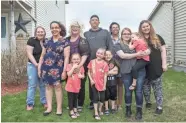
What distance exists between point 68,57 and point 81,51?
0.27 metres

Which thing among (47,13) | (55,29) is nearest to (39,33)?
(55,29)

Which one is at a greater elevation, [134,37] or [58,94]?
[134,37]

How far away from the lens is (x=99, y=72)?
241 inches

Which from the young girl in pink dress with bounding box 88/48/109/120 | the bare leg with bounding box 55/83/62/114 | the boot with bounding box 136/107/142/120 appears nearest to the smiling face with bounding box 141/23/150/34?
the young girl in pink dress with bounding box 88/48/109/120

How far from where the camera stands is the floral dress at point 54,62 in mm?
6094

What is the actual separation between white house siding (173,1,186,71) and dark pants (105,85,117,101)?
8.33 metres

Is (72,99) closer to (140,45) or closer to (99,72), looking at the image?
(99,72)

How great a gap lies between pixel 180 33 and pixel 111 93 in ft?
31.2

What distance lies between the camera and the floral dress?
609 cm

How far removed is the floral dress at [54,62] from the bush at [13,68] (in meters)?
3.83

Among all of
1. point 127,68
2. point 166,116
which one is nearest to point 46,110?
point 127,68

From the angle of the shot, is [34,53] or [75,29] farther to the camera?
[34,53]

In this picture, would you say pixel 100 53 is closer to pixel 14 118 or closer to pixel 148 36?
pixel 148 36

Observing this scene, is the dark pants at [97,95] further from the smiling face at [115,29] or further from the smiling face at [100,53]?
the smiling face at [115,29]
